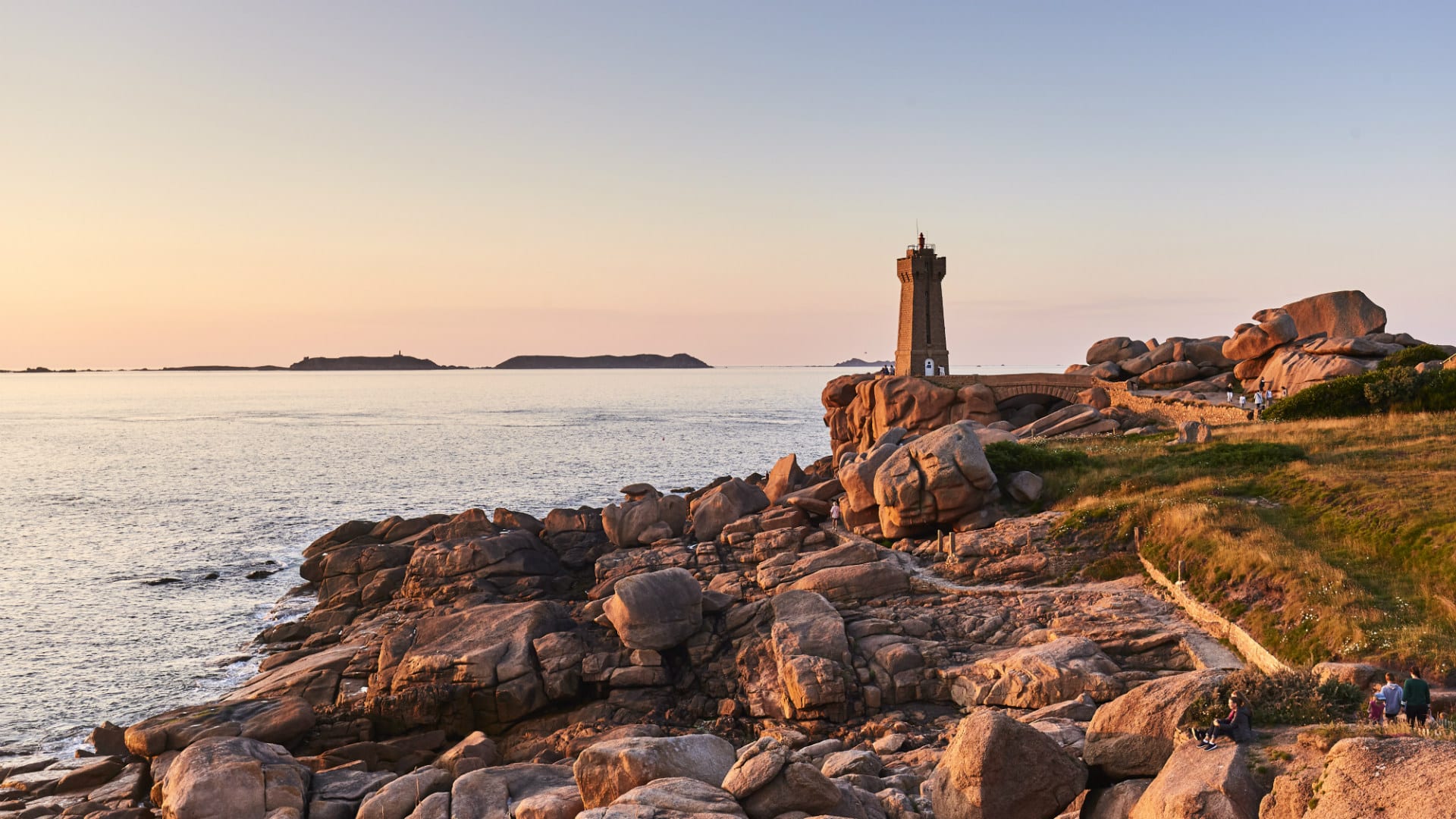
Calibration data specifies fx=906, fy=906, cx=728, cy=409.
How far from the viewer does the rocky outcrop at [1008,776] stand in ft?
46.6

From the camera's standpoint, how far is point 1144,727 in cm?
1470

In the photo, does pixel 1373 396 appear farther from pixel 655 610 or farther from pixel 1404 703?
pixel 655 610

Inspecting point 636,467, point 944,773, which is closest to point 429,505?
point 636,467

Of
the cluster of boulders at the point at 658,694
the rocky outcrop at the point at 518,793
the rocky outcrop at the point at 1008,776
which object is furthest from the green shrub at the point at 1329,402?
the rocky outcrop at the point at 518,793

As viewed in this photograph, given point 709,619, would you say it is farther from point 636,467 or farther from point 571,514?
point 636,467

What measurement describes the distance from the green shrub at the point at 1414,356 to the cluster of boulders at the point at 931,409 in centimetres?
1326

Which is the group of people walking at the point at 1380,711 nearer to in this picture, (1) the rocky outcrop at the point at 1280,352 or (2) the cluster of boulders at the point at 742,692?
(2) the cluster of boulders at the point at 742,692

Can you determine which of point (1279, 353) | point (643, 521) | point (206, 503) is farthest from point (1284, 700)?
point (206, 503)

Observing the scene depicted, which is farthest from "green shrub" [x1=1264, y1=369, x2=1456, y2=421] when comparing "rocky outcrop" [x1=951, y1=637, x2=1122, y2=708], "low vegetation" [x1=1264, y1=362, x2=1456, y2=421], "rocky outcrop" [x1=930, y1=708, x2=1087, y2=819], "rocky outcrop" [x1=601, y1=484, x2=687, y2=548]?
"rocky outcrop" [x1=930, y1=708, x2=1087, y2=819]

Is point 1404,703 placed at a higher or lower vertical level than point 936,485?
lower

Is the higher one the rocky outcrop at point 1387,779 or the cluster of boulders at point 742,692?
the rocky outcrop at point 1387,779

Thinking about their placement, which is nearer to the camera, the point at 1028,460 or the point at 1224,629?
the point at 1224,629

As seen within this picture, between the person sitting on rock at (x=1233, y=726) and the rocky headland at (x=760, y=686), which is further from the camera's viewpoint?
the rocky headland at (x=760, y=686)

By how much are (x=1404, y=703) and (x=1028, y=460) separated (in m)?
23.6
